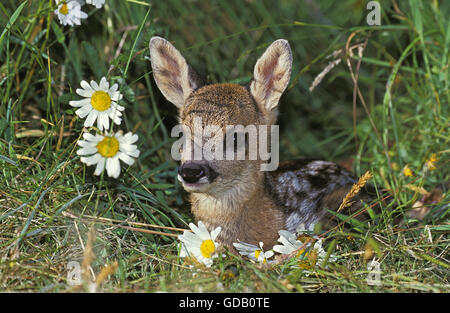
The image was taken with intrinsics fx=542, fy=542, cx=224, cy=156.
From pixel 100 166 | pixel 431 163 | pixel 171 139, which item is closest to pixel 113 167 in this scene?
pixel 100 166

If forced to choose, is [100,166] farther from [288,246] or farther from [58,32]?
[58,32]

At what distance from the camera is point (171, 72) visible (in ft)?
13.9

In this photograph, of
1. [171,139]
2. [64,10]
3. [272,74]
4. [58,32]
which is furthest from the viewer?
[171,139]

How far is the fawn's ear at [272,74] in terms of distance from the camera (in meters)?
3.97

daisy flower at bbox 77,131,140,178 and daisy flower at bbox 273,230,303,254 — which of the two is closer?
daisy flower at bbox 77,131,140,178

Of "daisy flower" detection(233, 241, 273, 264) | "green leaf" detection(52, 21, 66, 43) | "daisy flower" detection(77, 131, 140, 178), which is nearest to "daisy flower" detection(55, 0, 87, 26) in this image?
"green leaf" detection(52, 21, 66, 43)

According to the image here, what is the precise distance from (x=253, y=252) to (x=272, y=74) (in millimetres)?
1406

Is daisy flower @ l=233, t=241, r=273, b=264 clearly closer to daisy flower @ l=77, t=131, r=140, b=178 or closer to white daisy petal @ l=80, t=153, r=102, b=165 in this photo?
daisy flower @ l=77, t=131, r=140, b=178

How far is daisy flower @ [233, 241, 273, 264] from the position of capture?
11.2ft

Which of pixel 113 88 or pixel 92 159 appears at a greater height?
pixel 113 88

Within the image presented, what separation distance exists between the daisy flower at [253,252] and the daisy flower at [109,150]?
93cm

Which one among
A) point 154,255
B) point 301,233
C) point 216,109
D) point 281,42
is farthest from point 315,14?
point 154,255

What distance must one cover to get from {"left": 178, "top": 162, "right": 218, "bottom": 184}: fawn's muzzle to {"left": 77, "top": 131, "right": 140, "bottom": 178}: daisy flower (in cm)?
33

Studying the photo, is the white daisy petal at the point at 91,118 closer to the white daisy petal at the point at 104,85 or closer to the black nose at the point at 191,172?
the white daisy petal at the point at 104,85
